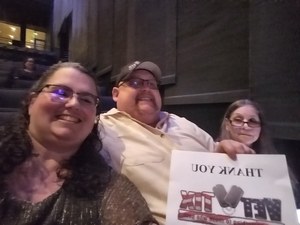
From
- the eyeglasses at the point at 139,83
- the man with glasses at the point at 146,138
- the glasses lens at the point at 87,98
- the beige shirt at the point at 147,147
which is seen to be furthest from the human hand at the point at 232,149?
the eyeglasses at the point at 139,83

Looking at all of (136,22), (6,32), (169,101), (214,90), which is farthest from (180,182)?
(6,32)

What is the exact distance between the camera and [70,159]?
2.95ft

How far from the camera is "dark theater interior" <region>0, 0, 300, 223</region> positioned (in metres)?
1.39

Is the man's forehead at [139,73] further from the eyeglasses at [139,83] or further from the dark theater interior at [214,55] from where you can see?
the dark theater interior at [214,55]

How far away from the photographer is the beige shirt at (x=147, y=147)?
100cm

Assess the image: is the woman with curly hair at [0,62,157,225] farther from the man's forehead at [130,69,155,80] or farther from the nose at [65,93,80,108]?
the man's forehead at [130,69,155,80]

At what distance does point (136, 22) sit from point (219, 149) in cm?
277

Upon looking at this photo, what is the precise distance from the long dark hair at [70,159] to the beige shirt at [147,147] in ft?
0.39

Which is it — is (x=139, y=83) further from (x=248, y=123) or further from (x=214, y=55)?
(x=214, y=55)

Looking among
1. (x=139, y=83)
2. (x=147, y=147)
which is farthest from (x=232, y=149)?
(x=139, y=83)

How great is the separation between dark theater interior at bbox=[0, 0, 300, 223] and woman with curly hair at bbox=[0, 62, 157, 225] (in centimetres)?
22

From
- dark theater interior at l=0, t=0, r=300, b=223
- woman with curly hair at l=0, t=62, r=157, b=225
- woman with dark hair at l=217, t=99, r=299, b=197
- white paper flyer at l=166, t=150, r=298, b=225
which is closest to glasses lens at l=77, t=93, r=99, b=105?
woman with curly hair at l=0, t=62, r=157, b=225

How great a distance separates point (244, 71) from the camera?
1.72m

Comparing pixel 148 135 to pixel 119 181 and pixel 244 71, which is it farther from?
pixel 244 71
